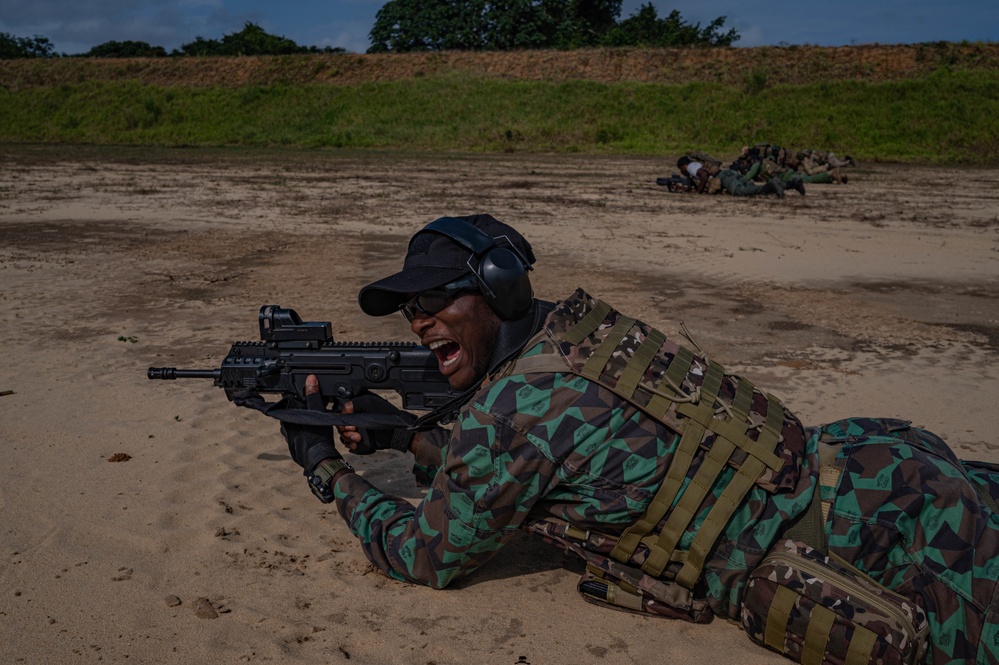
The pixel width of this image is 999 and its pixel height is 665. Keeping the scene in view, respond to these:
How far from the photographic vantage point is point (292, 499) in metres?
4.26

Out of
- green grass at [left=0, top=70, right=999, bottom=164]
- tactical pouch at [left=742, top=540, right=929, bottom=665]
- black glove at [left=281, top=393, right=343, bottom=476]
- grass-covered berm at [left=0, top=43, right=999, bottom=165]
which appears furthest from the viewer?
grass-covered berm at [left=0, top=43, right=999, bottom=165]

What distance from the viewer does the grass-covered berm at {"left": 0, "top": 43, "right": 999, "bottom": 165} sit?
3141 centimetres

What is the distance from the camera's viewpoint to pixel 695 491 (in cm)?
276

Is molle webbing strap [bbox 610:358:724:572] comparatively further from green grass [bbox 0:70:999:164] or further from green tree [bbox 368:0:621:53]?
green tree [bbox 368:0:621:53]

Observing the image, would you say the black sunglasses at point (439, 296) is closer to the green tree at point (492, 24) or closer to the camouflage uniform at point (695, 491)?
the camouflage uniform at point (695, 491)

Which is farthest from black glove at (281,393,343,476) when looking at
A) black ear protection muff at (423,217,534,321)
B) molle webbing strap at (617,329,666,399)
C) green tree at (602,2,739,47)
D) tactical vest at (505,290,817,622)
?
green tree at (602,2,739,47)

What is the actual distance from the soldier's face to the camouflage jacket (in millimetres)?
151

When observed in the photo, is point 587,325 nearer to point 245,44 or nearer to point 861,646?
point 861,646

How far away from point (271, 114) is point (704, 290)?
35.7 m

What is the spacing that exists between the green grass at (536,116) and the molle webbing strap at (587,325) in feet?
91.3

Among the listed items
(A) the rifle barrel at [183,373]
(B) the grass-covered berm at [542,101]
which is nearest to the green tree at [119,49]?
(B) the grass-covered berm at [542,101]

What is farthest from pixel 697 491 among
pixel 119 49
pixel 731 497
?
pixel 119 49

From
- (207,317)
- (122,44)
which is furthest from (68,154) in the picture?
(122,44)

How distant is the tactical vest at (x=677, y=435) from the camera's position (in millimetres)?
2754
